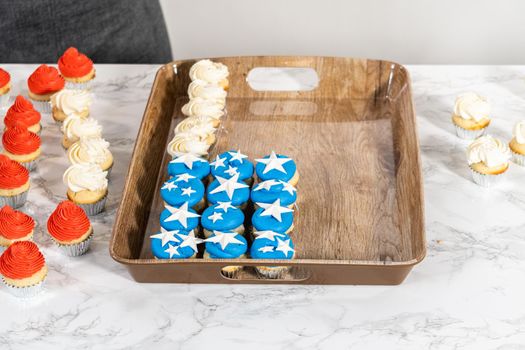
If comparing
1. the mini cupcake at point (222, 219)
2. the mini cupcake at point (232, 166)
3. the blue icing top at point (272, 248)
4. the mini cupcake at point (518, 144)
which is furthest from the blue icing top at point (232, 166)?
the mini cupcake at point (518, 144)

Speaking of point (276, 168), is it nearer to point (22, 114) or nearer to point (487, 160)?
point (487, 160)

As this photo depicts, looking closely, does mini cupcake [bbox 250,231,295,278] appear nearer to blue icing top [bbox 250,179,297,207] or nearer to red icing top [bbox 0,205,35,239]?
blue icing top [bbox 250,179,297,207]

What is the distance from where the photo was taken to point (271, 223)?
153 centimetres

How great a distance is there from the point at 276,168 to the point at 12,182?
57 centimetres

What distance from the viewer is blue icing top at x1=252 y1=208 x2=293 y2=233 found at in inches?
60.2

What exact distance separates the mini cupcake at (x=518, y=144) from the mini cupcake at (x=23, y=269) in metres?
1.05

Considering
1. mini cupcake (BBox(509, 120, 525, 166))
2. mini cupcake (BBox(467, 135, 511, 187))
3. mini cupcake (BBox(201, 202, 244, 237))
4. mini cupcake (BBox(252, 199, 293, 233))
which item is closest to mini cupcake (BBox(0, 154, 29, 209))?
mini cupcake (BBox(201, 202, 244, 237))

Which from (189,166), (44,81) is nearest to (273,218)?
(189,166)

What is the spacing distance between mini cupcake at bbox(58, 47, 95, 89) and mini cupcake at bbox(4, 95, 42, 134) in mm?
179

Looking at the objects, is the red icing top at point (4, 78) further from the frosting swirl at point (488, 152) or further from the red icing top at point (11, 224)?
the frosting swirl at point (488, 152)

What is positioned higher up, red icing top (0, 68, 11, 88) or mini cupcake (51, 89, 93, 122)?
red icing top (0, 68, 11, 88)

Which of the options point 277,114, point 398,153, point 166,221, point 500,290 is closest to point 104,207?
point 166,221

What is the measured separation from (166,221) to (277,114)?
1.76ft

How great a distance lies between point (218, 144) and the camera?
1.88 meters
